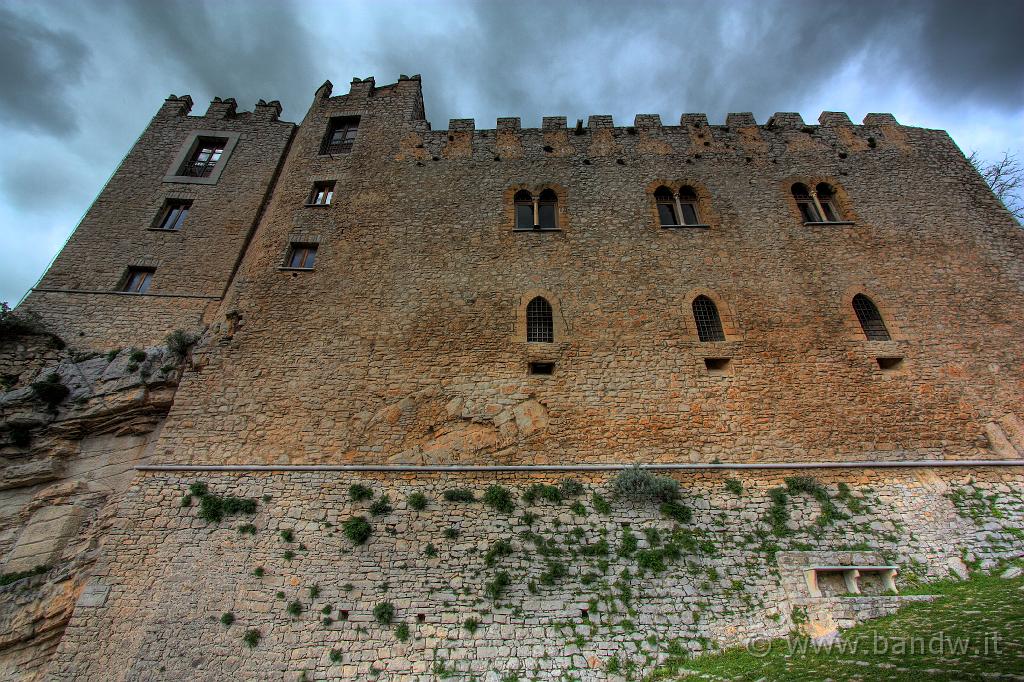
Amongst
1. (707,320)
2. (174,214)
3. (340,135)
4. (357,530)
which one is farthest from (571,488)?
(174,214)

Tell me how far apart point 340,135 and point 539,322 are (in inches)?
385

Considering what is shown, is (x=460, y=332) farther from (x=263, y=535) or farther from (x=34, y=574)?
(x=34, y=574)

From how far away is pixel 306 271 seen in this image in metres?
10.8

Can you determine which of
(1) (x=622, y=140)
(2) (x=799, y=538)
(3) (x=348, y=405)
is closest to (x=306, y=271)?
(3) (x=348, y=405)

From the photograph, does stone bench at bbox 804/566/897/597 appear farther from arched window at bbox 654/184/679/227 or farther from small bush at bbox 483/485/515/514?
arched window at bbox 654/184/679/227

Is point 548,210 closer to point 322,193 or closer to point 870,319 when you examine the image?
point 322,193

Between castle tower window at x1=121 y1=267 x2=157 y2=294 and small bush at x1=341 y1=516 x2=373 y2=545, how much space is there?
28.9 feet

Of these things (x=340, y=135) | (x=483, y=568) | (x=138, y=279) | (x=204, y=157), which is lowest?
(x=483, y=568)

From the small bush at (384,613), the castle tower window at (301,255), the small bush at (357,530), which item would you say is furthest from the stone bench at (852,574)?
the castle tower window at (301,255)

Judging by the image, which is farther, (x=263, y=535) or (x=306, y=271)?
(x=306, y=271)

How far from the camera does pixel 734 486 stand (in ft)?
25.8

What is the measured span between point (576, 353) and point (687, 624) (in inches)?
200

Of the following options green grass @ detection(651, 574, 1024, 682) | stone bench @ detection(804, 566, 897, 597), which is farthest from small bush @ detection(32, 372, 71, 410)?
stone bench @ detection(804, 566, 897, 597)

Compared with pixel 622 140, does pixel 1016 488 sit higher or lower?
lower
